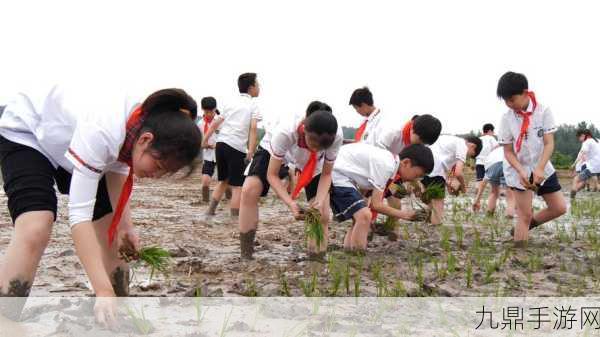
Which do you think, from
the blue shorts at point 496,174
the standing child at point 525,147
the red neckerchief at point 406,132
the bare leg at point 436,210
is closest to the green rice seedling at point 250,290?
the red neckerchief at point 406,132

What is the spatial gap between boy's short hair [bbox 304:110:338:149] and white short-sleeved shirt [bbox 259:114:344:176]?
286 mm

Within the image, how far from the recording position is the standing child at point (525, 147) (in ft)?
18.6

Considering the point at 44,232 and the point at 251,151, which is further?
the point at 251,151

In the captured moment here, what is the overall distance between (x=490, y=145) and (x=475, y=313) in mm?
8827

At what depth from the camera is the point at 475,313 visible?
3.47m

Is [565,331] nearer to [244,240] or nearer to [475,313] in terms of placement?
[475,313]

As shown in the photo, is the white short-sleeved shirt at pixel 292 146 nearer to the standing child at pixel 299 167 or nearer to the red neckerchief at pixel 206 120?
the standing child at pixel 299 167

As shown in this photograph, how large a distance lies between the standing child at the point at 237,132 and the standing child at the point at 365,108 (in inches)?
53.0

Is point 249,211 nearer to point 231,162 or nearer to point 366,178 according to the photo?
point 366,178

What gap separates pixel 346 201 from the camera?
5250 millimetres

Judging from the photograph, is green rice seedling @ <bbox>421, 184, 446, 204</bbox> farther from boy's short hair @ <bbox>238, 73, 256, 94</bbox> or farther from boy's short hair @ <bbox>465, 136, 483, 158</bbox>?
boy's short hair @ <bbox>465, 136, 483, 158</bbox>

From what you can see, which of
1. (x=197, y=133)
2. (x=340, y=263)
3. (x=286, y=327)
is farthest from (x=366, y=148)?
(x=197, y=133)

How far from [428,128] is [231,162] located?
272 cm

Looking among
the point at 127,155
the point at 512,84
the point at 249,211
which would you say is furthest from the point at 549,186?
the point at 127,155
